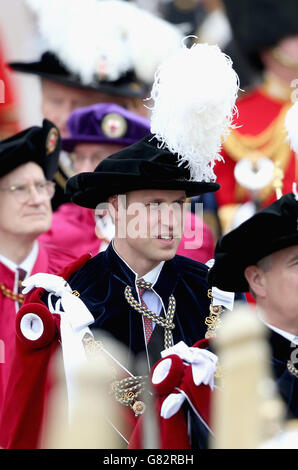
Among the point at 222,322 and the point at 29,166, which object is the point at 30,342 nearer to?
the point at 222,322

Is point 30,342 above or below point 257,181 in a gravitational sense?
above

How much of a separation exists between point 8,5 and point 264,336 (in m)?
6.78

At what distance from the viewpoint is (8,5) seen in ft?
32.8

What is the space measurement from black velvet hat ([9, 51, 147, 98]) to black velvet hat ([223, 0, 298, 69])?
786 mm

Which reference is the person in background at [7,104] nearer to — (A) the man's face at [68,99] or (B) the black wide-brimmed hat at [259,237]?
(A) the man's face at [68,99]

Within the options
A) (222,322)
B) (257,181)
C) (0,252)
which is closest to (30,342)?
(222,322)

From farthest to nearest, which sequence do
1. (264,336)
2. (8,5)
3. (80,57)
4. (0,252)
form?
(8,5) → (80,57) → (0,252) → (264,336)

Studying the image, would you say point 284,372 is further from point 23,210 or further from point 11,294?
point 23,210

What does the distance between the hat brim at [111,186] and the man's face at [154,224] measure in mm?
47

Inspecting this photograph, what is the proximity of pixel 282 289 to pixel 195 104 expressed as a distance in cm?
83

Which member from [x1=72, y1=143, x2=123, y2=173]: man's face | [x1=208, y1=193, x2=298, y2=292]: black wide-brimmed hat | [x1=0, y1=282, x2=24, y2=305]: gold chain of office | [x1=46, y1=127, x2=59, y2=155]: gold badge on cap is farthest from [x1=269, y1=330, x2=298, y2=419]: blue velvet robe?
[x1=72, y1=143, x2=123, y2=173]: man's face

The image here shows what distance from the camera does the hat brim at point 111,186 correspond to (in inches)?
170

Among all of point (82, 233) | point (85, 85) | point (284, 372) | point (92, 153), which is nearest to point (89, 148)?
point (92, 153)

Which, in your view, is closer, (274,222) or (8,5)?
(274,222)
